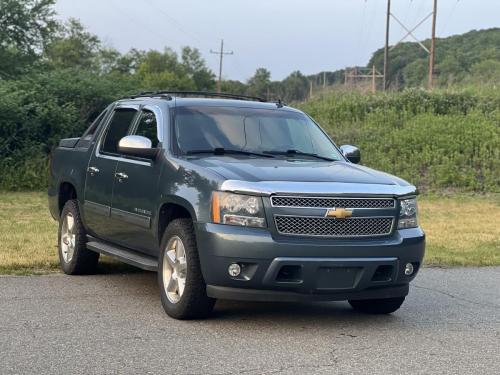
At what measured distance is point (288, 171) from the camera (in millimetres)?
6137

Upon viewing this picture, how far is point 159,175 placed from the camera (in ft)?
21.8

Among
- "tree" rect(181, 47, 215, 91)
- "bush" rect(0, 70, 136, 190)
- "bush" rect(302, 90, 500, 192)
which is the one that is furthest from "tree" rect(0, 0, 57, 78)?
"tree" rect(181, 47, 215, 91)

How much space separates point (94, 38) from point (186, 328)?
86937mm

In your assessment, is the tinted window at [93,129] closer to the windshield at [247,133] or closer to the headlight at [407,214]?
the windshield at [247,133]

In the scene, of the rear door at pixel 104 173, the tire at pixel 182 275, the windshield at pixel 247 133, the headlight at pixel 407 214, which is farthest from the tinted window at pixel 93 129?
the headlight at pixel 407 214

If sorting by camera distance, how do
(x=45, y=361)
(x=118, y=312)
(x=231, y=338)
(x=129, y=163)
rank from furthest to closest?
1. (x=129, y=163)
2. (x=118, y=312)
3. (x=231, y=338)
4. (x=45, y=361)

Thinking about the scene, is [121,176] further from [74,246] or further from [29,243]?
[29,243]

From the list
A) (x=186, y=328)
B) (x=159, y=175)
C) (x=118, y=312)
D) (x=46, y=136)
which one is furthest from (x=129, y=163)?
(x=46, y=136)

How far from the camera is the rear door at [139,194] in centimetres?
671

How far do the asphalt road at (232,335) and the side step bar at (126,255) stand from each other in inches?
14.1

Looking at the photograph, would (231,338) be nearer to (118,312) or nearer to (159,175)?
(118,312)

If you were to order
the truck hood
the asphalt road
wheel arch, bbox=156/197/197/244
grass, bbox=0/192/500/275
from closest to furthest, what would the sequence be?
1. the asphalt road
2. the truck hood
3. wheel arch, bbox=156/197/197/244
4. grass, bbox=0/192/500/275

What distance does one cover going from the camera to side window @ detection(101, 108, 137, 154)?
308 inches

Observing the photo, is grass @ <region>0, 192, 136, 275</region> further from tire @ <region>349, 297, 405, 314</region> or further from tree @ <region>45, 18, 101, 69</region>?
tree @ <region>45, 18, 101, 69</region>
